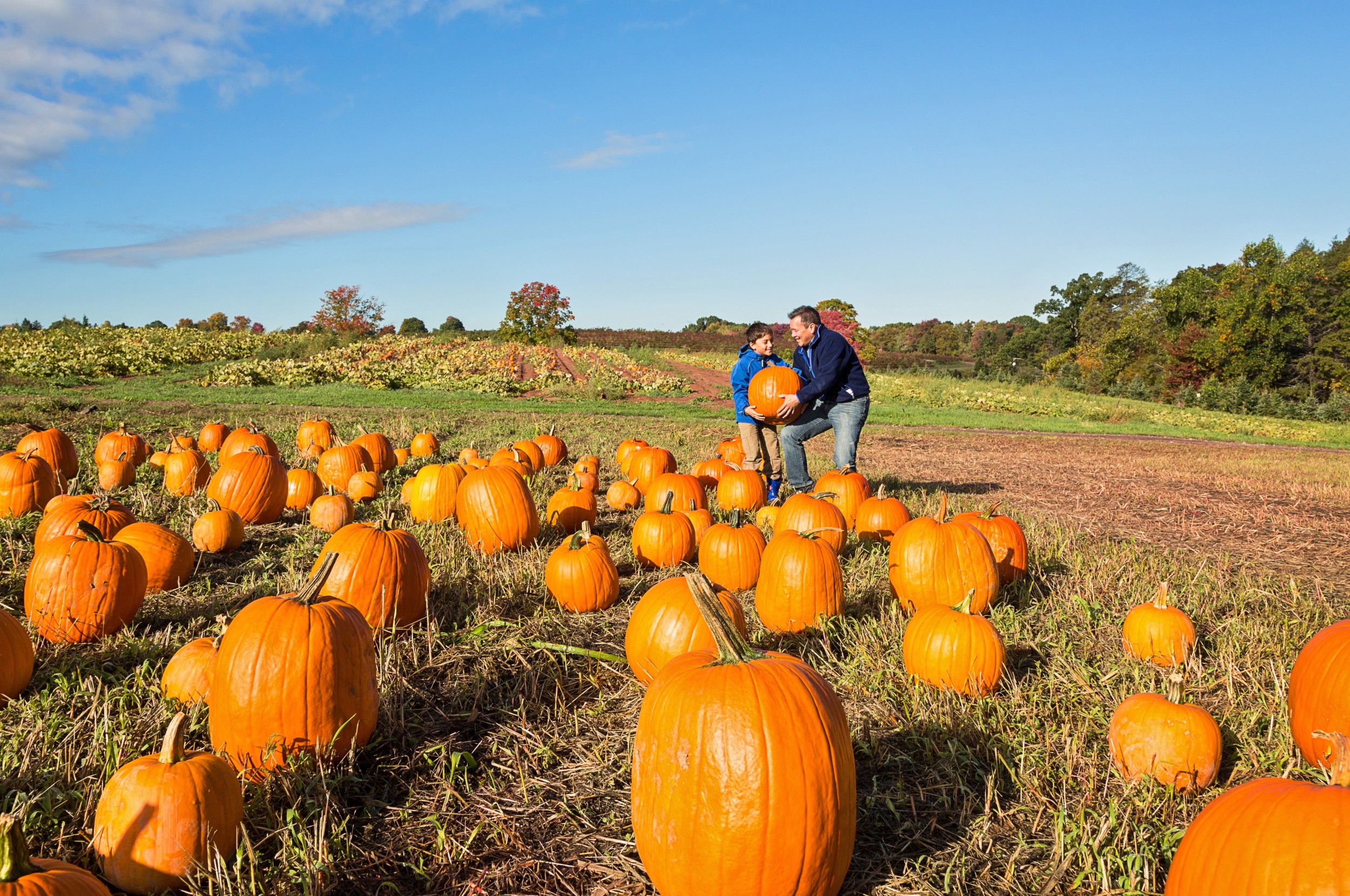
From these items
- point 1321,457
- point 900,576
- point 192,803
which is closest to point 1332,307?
point 1321,457

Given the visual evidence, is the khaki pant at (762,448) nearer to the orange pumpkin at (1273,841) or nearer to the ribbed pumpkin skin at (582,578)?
the ribbed pumpkin skin at (582,578)

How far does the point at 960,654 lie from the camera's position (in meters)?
2.88

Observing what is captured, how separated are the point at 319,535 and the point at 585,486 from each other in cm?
201

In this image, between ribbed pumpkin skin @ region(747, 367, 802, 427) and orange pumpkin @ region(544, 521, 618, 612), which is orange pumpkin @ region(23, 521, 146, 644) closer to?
orange pumpkin @ region(544, 521, 618, 612)

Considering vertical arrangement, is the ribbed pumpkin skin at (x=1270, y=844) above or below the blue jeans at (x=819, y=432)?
below

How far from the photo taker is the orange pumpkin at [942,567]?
149 inches

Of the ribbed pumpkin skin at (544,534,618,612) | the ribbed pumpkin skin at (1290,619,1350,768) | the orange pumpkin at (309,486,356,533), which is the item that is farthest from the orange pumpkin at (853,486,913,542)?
the orange pumpkin at (309,486,356,533)

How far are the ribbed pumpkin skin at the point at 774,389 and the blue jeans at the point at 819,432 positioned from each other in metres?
0.21

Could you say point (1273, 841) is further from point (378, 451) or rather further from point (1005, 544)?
point (378, 451)

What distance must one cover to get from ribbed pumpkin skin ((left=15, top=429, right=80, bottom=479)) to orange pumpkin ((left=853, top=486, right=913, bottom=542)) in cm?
671

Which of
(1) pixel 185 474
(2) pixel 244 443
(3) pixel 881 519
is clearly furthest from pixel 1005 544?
(2) pixel 244 443

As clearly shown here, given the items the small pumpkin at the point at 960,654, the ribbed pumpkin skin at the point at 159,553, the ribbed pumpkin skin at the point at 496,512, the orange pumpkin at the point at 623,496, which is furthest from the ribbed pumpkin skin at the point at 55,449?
the small pumpkin at the point at 960,654

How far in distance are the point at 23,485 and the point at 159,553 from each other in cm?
244

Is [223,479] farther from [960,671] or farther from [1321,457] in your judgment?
[1321,457]
